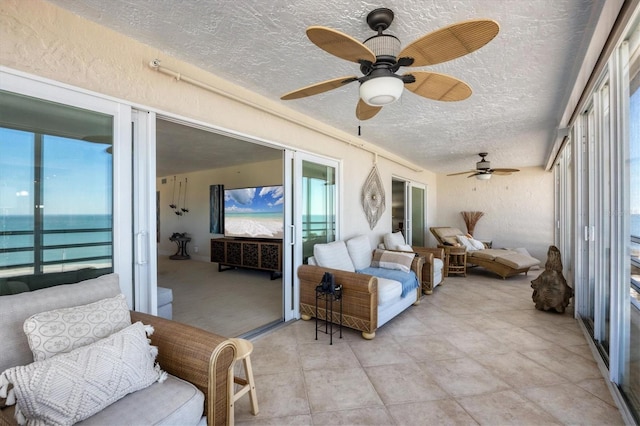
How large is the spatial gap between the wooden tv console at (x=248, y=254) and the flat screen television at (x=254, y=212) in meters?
0.19

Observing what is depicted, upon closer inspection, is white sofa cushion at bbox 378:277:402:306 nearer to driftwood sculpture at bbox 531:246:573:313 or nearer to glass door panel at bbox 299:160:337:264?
glass door panel at bbox 299:160:337:264

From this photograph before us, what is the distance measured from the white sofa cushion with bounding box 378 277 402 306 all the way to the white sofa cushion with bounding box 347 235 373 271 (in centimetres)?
60

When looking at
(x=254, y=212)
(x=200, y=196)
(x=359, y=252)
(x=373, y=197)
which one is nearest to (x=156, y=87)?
(x=359, y=252)

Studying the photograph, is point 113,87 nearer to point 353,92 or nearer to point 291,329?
point 353,92

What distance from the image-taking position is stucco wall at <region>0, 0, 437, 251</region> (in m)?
1.51

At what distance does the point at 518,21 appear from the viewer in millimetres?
1688

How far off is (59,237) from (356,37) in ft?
7.35

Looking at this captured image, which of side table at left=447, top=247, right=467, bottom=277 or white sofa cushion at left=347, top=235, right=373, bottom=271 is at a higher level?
white sofa cushion at left=347, top=235, right=373, bottom=271

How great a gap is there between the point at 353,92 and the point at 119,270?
2409 millimetres

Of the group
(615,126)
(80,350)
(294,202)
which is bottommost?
(80,350)

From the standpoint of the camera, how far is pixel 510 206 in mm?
6938

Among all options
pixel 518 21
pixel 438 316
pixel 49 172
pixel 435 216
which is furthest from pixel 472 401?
pixel 435 216

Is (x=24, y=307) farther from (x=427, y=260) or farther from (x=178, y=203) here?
(x=178, y=203)

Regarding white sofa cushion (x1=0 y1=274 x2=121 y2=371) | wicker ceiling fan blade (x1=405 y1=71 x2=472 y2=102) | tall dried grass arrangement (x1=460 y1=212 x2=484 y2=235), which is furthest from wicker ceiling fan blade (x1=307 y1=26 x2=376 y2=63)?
tall dried grass arrangement (x1=460 y1=212 x2=484 y2=235)
